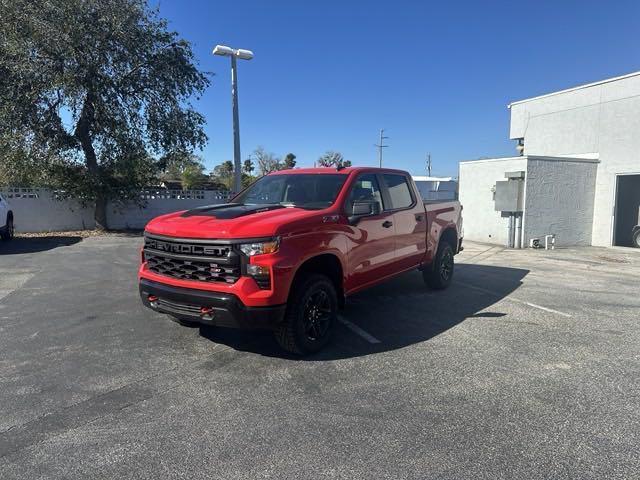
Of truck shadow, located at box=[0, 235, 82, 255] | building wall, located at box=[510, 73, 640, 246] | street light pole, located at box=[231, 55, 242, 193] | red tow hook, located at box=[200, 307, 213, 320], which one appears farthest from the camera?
street light pole, located at box=[231, 55, 242, 193]

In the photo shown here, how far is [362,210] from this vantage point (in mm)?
4914

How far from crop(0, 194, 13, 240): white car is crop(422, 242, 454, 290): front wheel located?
12.6 meters

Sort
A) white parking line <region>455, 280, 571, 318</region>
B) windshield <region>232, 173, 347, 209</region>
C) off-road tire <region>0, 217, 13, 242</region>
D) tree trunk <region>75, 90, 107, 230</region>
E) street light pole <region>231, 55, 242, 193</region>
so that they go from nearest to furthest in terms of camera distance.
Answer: windshield <region>232, 173, 347, 209</region> < white parking line <region>455, 280, 571, 318</region> < off-road tire <region>0, 217, 13, 242</region> < street light pole <region>231, 55, 242, 193</region> < tree trunk <region>75, 90, 107, 230</region>

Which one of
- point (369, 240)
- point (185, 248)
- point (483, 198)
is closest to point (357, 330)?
point (369, 240)

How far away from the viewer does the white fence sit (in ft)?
53.2

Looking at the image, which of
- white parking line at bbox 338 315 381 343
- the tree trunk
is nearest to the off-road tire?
the tree trunk

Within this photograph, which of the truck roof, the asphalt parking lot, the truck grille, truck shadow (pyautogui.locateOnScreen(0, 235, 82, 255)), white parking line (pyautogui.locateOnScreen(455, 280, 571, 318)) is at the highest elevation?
the truck roof

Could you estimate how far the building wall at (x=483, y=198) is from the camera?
1447 cm

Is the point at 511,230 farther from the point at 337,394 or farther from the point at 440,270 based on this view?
the point at 337,394

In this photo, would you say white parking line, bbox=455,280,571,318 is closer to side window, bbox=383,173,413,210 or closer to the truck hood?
side window, bbox=383,173,413,210

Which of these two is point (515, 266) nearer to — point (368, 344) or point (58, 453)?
point (368, 344)

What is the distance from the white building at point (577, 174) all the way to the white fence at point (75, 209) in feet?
37.2

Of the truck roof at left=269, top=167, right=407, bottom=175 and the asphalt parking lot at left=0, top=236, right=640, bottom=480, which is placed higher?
the truck roof at left=269, top=167, right=407, bottom=175

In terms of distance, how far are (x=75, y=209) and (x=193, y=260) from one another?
49.8 ft
